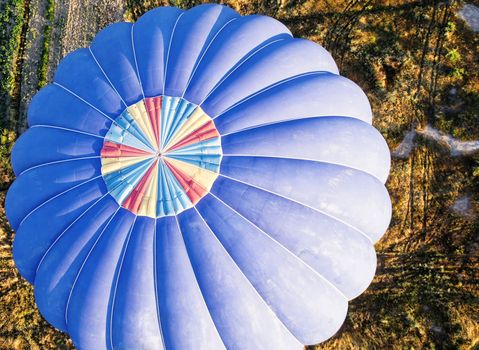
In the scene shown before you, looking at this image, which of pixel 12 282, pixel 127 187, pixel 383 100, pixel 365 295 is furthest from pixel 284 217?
pixel 12 282

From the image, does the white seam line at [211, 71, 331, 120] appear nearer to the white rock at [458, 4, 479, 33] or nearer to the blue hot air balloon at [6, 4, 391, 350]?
the blue hot air balloon at [6, 4, 391, 350]

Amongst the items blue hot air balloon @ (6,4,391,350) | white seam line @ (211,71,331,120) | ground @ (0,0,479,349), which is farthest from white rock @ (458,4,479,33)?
white seam line @ (211,71,331,120)

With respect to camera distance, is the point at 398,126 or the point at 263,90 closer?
the point at 263,90

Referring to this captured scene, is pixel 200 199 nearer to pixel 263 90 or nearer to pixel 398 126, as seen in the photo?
pixel 263 90

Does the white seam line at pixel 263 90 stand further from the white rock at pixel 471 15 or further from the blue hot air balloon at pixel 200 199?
the white rock at pixel 471 15

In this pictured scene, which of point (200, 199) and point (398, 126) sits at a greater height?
point (200, 199)

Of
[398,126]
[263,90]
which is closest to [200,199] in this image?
[263,90]
